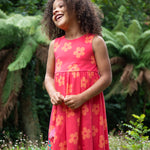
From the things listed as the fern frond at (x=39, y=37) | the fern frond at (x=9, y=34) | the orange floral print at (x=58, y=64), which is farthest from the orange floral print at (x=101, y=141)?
the fern frond at (x=9, y=34)

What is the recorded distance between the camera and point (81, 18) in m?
1.86

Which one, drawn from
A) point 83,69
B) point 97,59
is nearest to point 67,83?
point 83,69

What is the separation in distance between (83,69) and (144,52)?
143 inches

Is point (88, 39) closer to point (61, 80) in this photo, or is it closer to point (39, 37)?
point (61, 80)

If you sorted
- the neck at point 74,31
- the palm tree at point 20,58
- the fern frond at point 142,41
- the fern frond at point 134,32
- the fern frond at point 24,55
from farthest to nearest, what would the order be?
the fern frond at point 134,32, the fern frond at point 142,41, the palm tree at point 20,58, the fern frond at point 24,55, the neck at point 74,31

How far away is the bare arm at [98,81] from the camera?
163 cm

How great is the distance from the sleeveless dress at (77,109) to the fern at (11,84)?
253cm

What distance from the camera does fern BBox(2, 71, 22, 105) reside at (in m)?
4.18

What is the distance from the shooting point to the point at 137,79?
468cm

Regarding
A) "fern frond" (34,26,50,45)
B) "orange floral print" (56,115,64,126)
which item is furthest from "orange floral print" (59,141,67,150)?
"fern frond" (34,26,50,45)

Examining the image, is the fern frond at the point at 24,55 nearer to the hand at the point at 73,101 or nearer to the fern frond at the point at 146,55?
the fern frond at the point at 146,55

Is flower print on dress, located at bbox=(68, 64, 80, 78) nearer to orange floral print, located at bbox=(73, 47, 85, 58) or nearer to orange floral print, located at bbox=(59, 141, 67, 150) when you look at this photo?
orange floral print, located at bbox=(73, 47, 85, 58)

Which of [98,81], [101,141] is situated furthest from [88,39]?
[101,141]

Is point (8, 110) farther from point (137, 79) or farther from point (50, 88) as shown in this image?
point (50, 88)
